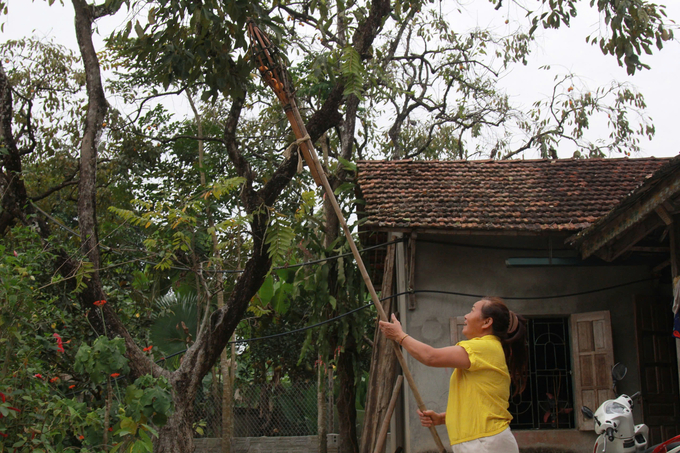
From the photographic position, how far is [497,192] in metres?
8.41

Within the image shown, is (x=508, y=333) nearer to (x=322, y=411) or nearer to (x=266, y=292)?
(x=266, y=292)

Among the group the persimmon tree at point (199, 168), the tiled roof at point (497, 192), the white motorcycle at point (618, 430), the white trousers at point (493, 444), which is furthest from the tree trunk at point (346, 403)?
the white trousers at point (493, 444)

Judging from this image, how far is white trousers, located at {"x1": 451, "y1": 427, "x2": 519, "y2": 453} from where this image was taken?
3.13 meters

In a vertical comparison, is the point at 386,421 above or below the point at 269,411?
above

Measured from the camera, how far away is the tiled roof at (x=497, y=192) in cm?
736

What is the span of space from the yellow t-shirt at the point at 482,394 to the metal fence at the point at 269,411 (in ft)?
33.1

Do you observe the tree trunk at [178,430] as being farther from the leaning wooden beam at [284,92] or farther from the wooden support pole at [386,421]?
the leaning wooden beam at [284,92]

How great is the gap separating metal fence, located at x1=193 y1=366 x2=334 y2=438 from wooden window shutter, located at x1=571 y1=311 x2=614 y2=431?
21.5 ft

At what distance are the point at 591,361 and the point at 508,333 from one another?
4.51 m

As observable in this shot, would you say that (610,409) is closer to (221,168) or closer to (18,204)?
(18,204)

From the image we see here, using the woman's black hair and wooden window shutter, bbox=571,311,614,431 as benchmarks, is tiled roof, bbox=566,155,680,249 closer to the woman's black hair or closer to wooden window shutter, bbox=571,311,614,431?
wooden window shutter, bbox=571,311,614,431

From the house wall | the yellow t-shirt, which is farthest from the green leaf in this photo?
the yellow t-shirt

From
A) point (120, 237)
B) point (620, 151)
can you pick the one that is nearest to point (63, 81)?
point (120, 237)

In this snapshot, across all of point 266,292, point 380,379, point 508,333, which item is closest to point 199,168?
point 266,292
